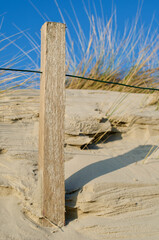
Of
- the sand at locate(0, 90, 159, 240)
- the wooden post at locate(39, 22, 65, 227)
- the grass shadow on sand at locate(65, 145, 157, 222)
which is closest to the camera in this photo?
the wooden post at locate(39, 22, 65, 227)

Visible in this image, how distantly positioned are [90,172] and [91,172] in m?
0.01

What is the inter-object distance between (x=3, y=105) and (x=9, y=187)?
5.48 ft

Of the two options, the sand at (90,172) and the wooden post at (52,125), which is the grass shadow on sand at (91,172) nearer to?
the sand at (90,172)

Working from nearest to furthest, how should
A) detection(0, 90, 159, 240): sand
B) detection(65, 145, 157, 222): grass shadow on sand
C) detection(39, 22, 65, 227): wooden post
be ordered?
detection(39, 22, 65, 227): wooden post, detection(0, 90, 159, 240): sand, detection(65, 145, 157, 222): grass shadow on sand

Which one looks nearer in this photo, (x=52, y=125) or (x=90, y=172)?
(x=52, y=125)

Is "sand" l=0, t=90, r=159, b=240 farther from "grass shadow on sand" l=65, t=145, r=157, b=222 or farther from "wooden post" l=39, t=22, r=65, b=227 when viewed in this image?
"wooden post" l=39, t=22, r=65, b=227

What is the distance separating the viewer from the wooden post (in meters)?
2.42

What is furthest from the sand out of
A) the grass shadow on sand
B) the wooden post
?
the wooden post

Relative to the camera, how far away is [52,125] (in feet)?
8.00

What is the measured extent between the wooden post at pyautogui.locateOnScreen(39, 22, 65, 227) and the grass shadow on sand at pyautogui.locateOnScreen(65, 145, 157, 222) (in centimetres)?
23

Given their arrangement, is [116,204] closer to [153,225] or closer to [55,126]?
[153,225]

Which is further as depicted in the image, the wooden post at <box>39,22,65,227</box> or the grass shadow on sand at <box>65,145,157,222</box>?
the grass shadow on sand at <box>65,145,157,222</box>

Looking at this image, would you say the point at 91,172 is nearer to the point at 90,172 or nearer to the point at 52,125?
the point at 90,172

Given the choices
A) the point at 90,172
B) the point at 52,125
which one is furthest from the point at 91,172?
the point at 52,125
